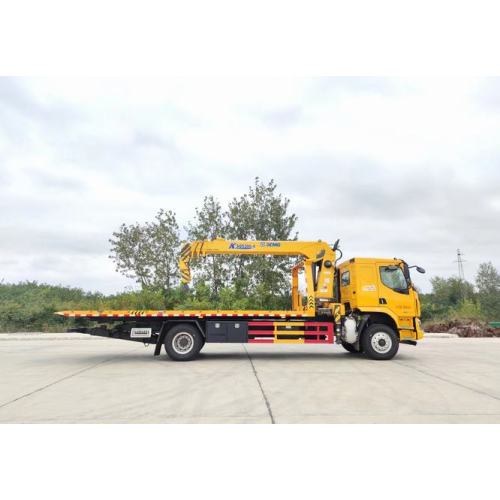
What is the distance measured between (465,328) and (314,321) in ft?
51.1

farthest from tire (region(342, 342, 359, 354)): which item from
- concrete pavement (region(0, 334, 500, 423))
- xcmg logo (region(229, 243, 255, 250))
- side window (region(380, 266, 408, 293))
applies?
xcmg logo (region(229, 243, 255, 250))

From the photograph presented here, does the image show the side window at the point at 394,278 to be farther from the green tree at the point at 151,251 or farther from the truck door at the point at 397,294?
the green tree at the point at 151,251

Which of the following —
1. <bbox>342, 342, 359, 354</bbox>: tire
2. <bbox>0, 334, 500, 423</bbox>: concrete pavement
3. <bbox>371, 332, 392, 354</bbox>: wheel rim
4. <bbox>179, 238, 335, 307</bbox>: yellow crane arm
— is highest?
<bbox>179, 238, 335, 307</bbox>: yellow crane arm

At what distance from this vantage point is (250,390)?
6988mm

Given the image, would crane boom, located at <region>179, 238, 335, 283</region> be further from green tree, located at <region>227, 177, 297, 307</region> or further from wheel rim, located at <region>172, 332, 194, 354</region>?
green tree, located at <region>227, 177, 297, 307</region>

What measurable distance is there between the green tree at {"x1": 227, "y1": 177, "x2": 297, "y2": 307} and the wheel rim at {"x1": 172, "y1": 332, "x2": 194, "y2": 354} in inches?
475

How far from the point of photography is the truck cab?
11.2 metres

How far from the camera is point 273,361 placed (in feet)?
36.3

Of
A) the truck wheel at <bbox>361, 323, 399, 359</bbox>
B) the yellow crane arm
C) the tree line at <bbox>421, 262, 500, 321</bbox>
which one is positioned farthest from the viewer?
the tree line at <bbox>421, 262, 500, 321</bbox>

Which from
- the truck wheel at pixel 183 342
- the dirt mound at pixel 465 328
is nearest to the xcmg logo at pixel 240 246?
the truck wheel at pixel 183 342

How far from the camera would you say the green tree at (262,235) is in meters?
23.8

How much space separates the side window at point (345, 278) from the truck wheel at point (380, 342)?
141 centimetres

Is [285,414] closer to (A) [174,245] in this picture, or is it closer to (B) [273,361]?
(B) [273,361]

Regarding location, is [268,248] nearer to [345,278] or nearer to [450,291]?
[345,278]
